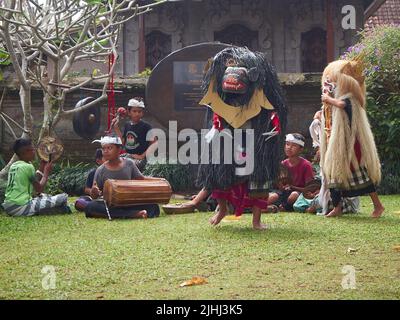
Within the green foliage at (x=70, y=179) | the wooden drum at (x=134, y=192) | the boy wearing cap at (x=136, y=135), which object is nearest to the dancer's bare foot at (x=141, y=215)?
the wooden drum at (x=134, y=192)

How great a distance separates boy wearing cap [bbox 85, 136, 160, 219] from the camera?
8.91 meters

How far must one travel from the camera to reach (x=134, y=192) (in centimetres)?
882

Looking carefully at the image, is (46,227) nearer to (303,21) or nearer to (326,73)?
(326,73)

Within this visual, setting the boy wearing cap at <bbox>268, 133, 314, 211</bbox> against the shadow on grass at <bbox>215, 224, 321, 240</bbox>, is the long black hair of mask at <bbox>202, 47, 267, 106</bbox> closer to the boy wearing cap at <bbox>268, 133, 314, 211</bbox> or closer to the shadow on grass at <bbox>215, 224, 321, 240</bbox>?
the shadow on grass at <bbox>215, 224, 321, 240</bbox>

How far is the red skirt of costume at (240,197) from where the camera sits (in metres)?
7.56

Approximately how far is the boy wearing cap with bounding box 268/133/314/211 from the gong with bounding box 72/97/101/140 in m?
4.53

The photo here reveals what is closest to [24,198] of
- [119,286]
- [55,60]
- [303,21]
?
[55,60]

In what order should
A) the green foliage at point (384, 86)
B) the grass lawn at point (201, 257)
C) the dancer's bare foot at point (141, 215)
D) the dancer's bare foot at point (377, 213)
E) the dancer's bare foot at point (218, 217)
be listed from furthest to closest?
the green foliage at point (384, 86), the dancer's bare foot at point (141, 215), the dancer's bare foot at point (377, 213), the dancer's bare foot at point (218, 217), the grass lawn at point (201, 257)

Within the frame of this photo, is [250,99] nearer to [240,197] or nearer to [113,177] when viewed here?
[240,197]

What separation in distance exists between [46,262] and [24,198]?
3.44 meters

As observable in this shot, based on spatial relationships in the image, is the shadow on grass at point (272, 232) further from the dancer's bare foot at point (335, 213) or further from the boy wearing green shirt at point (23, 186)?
the boy wearing green shirt at point (23, 186)

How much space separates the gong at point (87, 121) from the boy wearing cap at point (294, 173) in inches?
179

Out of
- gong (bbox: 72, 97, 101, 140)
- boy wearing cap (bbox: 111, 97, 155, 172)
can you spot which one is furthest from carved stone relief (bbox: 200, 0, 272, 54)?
boy wearing cap (bbox: 111, 97, 155, 172)

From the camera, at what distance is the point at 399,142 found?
11.9m
